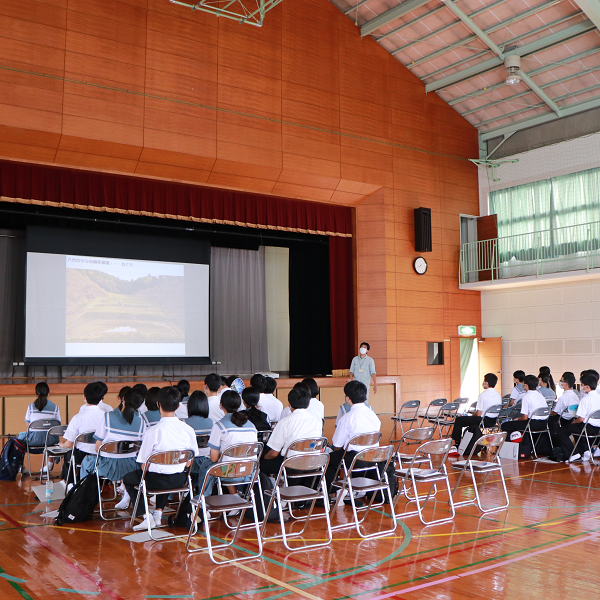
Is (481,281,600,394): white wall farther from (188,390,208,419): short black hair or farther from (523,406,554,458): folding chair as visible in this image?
(188,390,208,419): short black hair

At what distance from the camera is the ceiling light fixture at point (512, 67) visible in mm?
11711

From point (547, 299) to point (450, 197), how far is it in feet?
10.1

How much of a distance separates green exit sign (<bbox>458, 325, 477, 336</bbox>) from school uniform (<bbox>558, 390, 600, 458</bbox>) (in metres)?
5.24

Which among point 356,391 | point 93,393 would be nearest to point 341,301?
point 356,391

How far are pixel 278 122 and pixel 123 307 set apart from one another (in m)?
4.40

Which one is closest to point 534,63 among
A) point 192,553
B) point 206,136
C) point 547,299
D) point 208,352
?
point 547,299

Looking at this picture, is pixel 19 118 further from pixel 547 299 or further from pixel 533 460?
pixel 547 299

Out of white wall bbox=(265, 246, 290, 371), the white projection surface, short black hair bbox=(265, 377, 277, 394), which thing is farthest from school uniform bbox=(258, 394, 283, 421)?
white wall bbox=(265, 246, 290, 371)

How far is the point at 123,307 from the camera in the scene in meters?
11.5

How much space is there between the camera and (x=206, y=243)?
1252cm

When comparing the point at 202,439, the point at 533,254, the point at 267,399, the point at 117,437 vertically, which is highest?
the point at 533,254

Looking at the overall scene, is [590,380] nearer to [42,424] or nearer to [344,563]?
[344,563]

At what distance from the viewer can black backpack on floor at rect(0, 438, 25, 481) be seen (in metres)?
7.55

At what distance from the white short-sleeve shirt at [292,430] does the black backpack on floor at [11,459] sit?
385 cm
